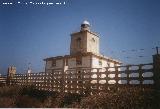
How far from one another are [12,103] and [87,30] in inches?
871

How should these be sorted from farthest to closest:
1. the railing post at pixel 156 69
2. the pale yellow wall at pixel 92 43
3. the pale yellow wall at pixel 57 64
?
1. the pale yellow wall at pixel 92 43
2. the pale yellow wall at pixel 57 64
3. the railing post at pixel 156 69

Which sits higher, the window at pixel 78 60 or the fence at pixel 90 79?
the window at pixel 78 60

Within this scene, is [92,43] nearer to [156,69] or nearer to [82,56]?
[82,56]

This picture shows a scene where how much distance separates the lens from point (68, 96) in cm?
1092

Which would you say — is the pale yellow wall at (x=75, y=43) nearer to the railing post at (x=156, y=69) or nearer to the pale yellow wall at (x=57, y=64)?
the pale yellow wall at (x=57, y=64)

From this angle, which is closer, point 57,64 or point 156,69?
point 156,69

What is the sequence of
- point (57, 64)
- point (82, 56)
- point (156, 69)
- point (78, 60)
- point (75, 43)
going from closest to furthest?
point (156, 69)
point (82, 56)
point (78, 60)
point (57, 64)
point (75, 43)

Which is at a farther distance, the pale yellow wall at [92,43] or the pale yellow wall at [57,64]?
the pale yellow wall at [92,43]

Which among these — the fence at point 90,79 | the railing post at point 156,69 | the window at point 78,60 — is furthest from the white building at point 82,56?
the railing post at point 156,69

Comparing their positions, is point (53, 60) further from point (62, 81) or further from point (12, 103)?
point (12, 103)

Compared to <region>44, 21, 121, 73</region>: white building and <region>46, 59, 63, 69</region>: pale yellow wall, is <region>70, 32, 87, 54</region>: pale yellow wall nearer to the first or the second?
<region>44, 21, 121, 73</region>: white building

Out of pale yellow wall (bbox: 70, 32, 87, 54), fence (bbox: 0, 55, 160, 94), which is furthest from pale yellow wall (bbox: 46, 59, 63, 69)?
fence (bbox: 0, 55, 160, 94)

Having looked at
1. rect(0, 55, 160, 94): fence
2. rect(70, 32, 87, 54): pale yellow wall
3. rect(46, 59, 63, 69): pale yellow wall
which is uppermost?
rect(70, 32, 87, 54): pale yellow wall

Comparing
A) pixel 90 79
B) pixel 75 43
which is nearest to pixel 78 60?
pixel 75 43
